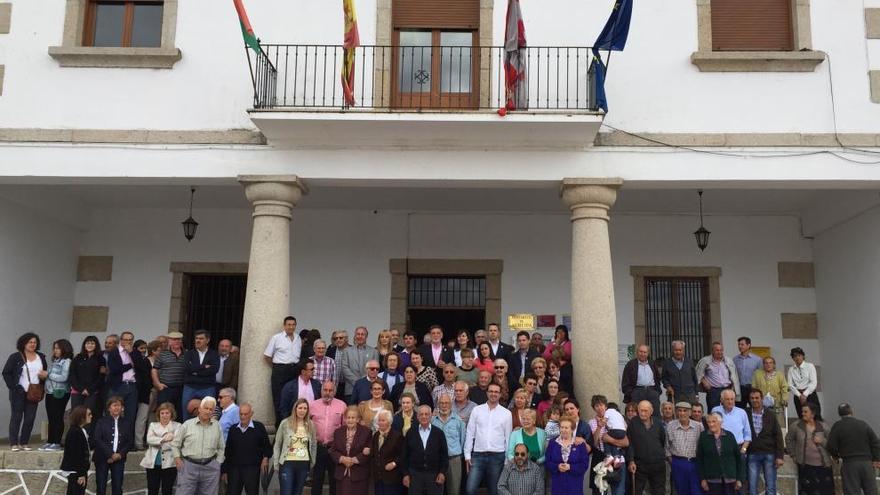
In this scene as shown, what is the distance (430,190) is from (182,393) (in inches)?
166

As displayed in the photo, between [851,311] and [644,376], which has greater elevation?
[851,311]

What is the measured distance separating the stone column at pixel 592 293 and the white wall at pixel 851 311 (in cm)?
369

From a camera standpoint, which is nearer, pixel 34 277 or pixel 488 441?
pixel 488 441

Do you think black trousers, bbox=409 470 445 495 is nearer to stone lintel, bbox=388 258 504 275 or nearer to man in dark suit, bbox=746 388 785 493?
man in dark suit, bbox=746 388 785 493

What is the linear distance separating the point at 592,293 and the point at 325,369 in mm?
3051

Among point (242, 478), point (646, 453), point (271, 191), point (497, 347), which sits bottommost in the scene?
point (242, 478)

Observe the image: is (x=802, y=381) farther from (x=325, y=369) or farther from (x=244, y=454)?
(x=244, y=454)

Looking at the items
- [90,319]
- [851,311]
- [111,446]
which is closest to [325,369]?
[111,446]

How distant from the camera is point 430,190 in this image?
1047 cm

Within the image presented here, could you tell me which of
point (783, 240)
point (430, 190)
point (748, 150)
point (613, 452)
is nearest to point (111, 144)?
point (430, 190)

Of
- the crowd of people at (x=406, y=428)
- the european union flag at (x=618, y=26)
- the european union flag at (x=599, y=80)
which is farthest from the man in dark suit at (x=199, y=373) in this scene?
the european union flag at (x=618, y=26)

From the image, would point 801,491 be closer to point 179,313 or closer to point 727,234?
point 727,234

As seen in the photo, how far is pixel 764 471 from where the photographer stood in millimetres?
7621

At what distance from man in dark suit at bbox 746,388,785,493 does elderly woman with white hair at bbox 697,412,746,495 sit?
1.59ft
